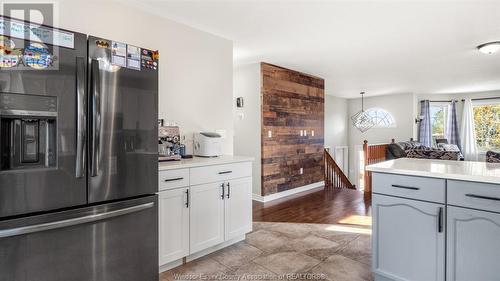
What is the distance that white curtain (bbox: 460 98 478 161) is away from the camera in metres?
7.80

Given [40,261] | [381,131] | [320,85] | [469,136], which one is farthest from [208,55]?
[469,136]

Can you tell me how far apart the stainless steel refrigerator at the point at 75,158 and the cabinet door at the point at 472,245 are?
1920mm

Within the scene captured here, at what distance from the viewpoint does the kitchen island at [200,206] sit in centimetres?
213

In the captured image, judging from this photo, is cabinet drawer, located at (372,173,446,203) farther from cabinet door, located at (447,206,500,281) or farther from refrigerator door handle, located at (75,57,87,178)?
refrigerator door handle, located at (75,57,87,178)

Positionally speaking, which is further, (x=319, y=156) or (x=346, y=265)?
(x=319, y=156)

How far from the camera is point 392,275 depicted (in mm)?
1929

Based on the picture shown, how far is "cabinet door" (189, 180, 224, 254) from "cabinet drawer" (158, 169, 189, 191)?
11 cm

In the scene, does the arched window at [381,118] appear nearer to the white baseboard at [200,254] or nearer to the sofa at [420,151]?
the sofa at [420,151]

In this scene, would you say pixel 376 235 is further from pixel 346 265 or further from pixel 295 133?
pixel 295 133

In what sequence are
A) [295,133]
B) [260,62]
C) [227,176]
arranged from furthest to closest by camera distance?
1. [295,133]
2. [260,62]
3. [227,176]

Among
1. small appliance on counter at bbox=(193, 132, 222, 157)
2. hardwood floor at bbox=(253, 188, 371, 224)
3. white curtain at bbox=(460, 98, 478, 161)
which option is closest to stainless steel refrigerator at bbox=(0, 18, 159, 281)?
small appliance on counter at bbox=(193, 132, 222, 157)

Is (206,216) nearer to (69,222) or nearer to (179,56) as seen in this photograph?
(69,222)

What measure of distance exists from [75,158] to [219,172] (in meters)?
1.27

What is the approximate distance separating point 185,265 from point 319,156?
12.9ft
